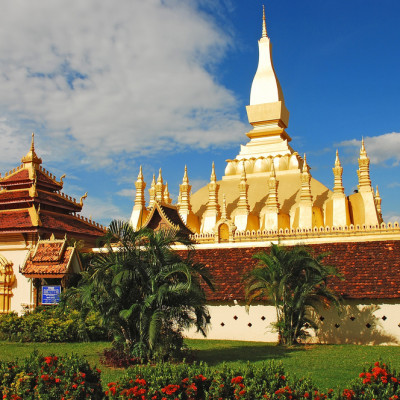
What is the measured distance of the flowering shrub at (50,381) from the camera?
717cm

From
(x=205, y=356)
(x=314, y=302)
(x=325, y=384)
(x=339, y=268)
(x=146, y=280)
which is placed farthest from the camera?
(x=339, y=268)

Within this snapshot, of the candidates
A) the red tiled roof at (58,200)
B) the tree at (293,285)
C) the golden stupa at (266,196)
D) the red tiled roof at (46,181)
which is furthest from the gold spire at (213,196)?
the tree at (293,285)

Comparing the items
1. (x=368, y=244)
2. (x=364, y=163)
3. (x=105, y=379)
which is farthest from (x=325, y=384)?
(x=364, y=163)

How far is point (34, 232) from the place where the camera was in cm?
1930

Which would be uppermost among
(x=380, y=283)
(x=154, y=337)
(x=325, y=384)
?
(x=380, y=283)

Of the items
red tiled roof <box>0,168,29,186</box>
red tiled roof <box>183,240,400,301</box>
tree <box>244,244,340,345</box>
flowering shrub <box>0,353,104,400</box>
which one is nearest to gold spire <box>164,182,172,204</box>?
red tiled roof <box>0,168,29,186</box>

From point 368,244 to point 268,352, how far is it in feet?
17.9

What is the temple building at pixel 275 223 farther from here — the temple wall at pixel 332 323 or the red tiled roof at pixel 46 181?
the red tiled roof at pixel 46 181

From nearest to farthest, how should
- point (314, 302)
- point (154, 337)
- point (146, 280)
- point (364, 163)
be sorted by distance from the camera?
point (154, 337)
point (146, 280)
point (314, 302)
point (364, 163)

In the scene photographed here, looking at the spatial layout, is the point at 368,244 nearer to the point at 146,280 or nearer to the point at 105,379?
the point at 146,280

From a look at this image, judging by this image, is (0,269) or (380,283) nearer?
(380,283)

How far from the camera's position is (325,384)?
29.4 ft

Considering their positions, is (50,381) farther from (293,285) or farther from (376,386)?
(293,285)

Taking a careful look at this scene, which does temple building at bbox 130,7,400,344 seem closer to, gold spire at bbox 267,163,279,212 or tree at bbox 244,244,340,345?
gold spire at bbox 267,163,279,212
